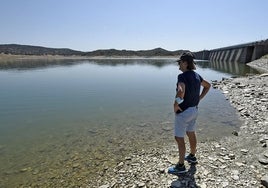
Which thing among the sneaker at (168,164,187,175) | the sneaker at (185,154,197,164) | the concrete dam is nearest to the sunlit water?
the sneaker at (168,164,187,175)

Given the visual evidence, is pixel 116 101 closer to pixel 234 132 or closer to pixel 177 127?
pixel 234 132

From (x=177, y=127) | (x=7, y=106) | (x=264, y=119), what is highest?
(x=177, y=127)

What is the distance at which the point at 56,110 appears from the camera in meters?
15.1

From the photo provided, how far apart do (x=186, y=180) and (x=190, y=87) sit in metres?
2.19

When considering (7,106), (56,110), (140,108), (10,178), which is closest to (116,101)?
(140,108)

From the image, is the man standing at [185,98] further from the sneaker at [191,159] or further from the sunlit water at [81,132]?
the sunlit water at [81,132]

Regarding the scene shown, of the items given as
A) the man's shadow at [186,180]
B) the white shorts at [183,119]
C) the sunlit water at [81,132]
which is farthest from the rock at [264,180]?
the sunlit water at [81,132]

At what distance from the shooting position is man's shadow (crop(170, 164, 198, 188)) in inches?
213

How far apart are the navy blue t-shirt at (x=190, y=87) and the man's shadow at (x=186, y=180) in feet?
5.46

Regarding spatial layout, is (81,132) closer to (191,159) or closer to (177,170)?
(191,159)

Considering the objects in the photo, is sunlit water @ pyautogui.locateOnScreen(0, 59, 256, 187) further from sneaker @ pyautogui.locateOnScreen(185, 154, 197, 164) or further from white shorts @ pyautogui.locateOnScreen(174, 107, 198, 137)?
white shorts @ pyautogui.locateOnScreen(174, 107, 198, 137)

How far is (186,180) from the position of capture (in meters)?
5.59

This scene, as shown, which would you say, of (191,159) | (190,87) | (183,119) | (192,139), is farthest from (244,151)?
(190,87)

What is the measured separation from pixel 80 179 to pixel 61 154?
2.09 meters
